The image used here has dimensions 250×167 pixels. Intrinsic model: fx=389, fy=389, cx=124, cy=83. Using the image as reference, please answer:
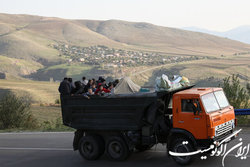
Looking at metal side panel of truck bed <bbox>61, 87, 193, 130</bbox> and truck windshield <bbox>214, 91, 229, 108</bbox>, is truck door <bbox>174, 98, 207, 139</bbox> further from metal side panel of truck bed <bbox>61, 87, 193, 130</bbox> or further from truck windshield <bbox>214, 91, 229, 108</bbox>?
truck windshield <bbox>214, 91, 229, 108</bbox>

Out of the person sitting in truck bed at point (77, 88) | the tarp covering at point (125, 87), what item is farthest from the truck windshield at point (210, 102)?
the person sitting in truck bed at point (77, 88)

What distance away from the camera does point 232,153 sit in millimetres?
11508

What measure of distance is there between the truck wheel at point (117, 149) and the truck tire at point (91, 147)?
1.11 ft

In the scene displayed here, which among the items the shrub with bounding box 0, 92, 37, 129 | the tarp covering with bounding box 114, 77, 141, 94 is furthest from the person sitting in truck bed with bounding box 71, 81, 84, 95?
the shrub with bounding box 0, 92, 37, 129

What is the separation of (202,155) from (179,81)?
2.23 m

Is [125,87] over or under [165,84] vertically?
under

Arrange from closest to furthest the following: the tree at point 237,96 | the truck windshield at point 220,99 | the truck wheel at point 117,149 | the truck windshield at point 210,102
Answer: the truck windshield at point 210,102 < the truck windshield at point 220,99 < the truck wheel at point 117,149 < the tree at point 237,96

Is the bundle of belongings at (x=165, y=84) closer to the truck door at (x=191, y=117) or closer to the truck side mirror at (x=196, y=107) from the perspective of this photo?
the truck door at (x=191, y=117)

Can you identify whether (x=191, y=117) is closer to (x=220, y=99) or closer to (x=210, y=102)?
(x=210, y=102)

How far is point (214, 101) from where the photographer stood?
1046 cm

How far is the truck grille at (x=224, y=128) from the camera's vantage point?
999 cm

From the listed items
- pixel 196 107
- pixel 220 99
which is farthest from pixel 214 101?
pixel 196 107

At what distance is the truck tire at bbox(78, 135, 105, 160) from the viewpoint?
1195 cm

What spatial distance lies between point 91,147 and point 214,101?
4086mm
